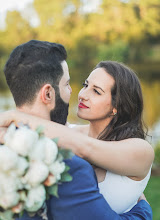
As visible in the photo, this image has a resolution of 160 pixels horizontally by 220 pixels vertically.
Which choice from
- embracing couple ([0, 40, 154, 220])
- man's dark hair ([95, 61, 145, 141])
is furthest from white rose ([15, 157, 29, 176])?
man's dark hair ([95, 61, 145, 141])

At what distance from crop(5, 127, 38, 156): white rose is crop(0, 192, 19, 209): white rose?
0.19m

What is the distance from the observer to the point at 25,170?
60.0 inches

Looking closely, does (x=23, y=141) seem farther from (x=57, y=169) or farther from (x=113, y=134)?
(x=113, y=134)

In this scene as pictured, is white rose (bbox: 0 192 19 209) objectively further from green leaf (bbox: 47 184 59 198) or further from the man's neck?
the man's neck

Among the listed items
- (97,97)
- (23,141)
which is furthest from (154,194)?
(23,141)

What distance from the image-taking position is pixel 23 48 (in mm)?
2025

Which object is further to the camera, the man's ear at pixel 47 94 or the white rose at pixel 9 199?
the man's ear at pixel 47 94

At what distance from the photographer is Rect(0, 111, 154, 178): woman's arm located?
1978mm

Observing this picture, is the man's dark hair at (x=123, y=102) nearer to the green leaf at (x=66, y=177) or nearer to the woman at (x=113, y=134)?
the woman at (x=113, y=134)

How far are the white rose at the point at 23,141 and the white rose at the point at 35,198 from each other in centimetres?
17

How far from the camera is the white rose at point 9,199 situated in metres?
1.47

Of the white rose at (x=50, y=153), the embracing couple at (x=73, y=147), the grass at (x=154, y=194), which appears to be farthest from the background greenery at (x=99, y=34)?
the white rose at (x=50, y=153)

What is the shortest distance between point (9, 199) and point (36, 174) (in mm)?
Result: 160

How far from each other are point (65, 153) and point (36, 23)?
32.3m
